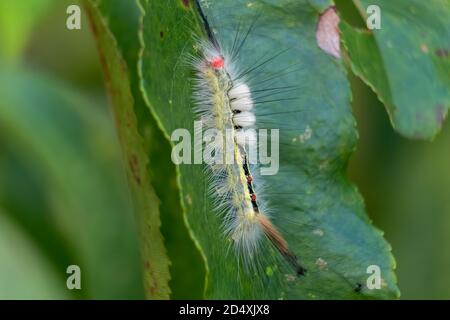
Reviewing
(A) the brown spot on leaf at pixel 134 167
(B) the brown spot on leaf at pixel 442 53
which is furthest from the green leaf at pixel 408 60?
(A) the brown spot on leaf at pixel 134 167

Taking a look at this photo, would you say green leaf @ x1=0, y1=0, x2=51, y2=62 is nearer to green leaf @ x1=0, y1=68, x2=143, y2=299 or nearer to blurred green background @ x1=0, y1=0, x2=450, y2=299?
blurred green background @ x1=0, y1=0, x2=450, y2=299

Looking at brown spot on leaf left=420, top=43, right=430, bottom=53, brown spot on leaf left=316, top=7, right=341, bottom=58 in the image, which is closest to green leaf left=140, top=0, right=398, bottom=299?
brown spot on leaf left=316, top=7, right=341, bottom=58

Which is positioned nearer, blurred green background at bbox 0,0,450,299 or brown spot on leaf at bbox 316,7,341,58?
brown spot on leaf at bbox 316,7,341,58

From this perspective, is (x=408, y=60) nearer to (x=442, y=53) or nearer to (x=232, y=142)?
(x=442, y=53)

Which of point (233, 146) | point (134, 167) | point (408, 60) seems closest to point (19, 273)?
point (134, 167)

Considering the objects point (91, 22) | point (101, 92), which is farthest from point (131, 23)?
point (101, 92)

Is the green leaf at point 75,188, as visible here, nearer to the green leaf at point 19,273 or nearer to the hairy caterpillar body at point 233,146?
the green leaf at point 19,273

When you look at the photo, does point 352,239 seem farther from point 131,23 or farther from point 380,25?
point 131,23
